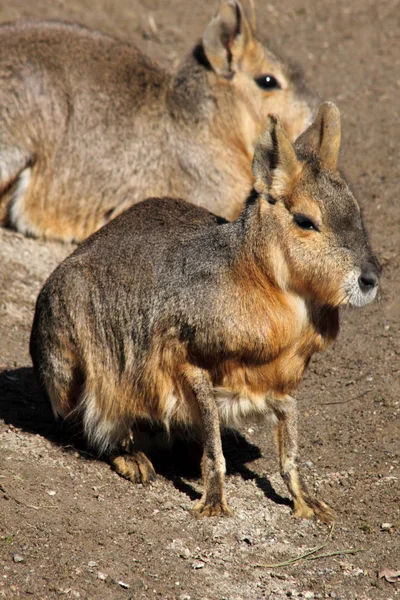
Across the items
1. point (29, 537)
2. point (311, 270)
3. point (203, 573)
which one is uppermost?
point (311, 270)

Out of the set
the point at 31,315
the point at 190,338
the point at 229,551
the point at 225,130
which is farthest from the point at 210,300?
the point at 225,130

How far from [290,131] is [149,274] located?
3.60m

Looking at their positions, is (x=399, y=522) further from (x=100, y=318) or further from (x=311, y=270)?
(x=100, y=318)

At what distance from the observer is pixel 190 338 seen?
187 inches

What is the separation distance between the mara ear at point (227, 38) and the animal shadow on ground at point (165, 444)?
11.6 ft

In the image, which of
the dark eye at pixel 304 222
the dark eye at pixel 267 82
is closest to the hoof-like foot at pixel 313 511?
the dark eye at pixel 304 222

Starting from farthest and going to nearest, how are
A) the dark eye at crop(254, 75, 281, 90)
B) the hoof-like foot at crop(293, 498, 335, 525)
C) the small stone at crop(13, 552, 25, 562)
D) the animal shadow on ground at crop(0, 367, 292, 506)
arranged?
the dark eye at crop(254, 75, 281, 90) → the animal shadow on ground at crop(0, 367, 292, 506) → the hoof-like foot at crop(293, 498, 335, 525) → the small stone at crop(13, 552, 25, 562)

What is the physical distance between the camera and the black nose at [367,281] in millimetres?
4395

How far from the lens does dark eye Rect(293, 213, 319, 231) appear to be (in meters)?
4.46

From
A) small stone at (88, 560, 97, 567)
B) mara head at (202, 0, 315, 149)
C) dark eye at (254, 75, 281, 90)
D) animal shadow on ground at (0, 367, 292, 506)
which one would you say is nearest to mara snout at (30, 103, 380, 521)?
animal shadow on ground at (0, 367, 292, 506)

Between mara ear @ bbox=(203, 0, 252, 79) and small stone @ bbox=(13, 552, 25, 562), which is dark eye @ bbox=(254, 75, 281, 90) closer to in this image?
mara ear @ bbox=(203, 0, 252, 79)

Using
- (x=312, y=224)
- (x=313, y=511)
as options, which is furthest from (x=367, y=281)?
(x=313, y=511)

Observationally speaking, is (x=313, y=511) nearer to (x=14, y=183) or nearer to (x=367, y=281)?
(x=367, y=281)

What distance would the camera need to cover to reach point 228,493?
5090mm
